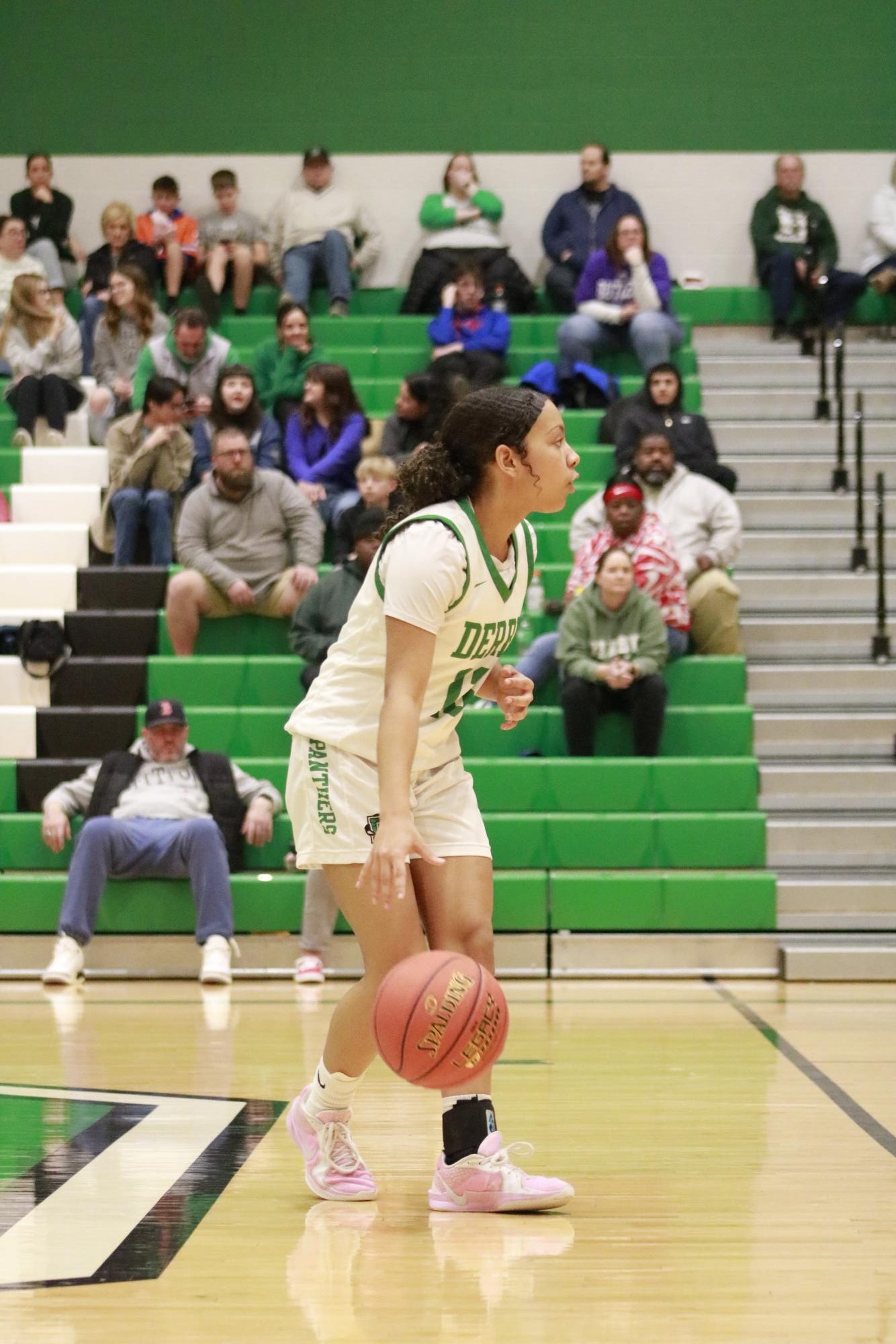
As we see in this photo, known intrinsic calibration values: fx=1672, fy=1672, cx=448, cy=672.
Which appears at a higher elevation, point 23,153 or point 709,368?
point 23,153

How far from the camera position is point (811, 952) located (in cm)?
639

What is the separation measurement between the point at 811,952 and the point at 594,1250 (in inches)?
154

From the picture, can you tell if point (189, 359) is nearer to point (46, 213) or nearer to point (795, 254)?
point (46, 213)

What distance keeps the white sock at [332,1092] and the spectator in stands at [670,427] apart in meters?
5.69

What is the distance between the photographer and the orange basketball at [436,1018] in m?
2.68

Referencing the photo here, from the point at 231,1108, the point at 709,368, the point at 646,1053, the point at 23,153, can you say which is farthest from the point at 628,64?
the point at 231,1108

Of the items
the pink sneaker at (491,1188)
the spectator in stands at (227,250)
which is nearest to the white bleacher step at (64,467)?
the spectator in stands at (227,250)

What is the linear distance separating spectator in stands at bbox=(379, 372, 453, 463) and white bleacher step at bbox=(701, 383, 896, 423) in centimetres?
201

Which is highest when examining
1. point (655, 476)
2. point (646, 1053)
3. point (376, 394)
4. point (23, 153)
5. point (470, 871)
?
point (23, 153)

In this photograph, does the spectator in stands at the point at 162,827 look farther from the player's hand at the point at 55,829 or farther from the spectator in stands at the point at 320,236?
the spectator in stands at the point at 320,236

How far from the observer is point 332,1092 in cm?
303

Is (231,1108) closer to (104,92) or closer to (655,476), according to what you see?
(655,476)

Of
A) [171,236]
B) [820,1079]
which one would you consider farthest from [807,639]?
[171,236]

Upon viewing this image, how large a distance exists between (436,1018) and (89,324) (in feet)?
26.5
